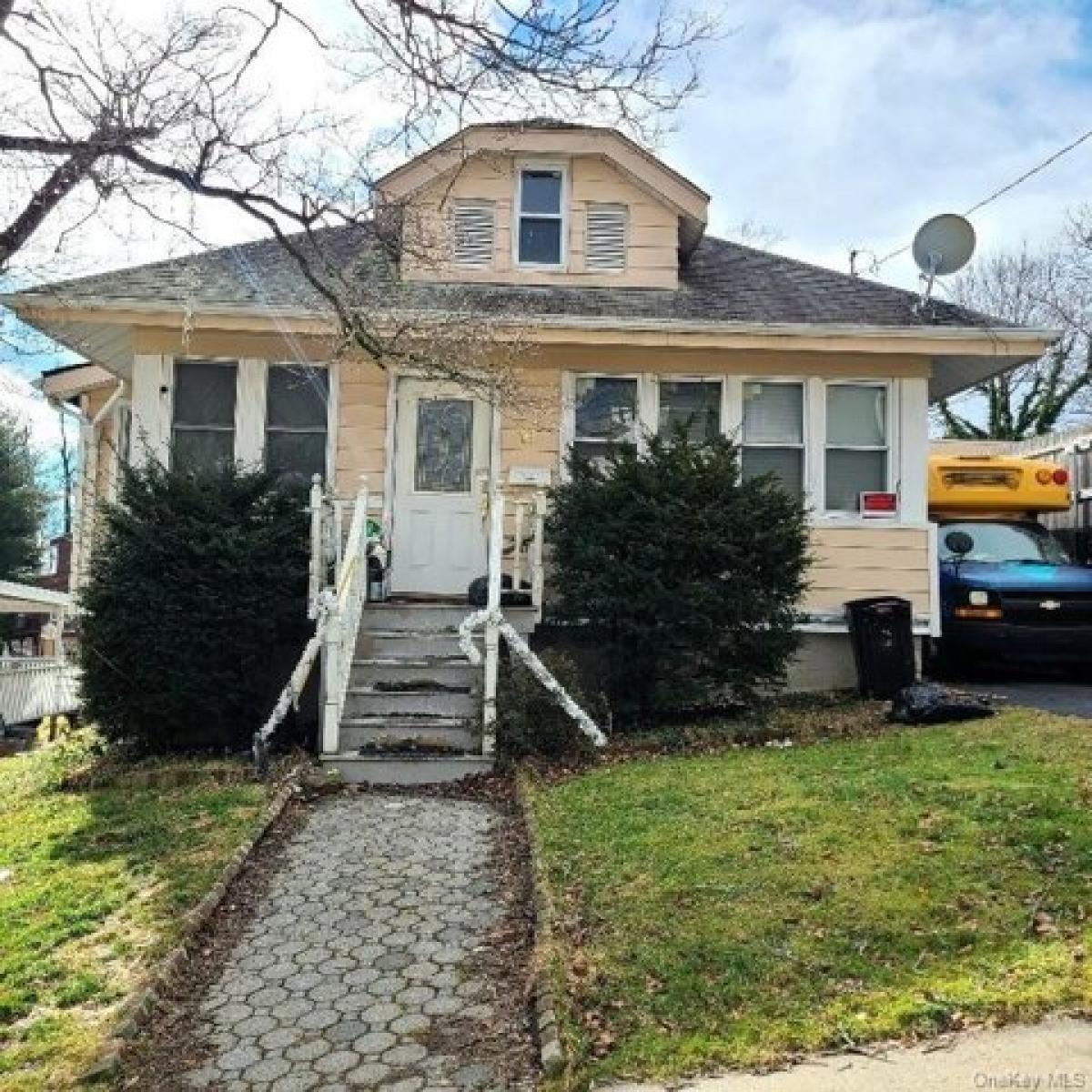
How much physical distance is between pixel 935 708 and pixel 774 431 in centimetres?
364

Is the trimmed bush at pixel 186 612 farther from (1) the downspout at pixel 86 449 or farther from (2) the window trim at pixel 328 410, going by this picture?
(1) the downspout at pixel 86 449

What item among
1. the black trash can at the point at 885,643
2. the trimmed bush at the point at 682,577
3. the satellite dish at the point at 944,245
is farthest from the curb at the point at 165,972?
the satellite dish at the point at 944,245

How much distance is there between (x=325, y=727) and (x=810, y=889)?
14.1 ft

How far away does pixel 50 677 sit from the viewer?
17406mm

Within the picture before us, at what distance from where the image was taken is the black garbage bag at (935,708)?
808 cm

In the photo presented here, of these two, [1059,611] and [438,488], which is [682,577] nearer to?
[438,488]

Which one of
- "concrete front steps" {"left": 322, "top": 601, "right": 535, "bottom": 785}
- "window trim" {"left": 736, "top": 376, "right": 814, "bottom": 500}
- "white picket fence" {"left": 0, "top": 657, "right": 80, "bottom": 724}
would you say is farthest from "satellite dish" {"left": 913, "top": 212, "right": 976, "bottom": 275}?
"white picket fence" {"left": 0, "top": 657, "right": 80, "bottom": 724}

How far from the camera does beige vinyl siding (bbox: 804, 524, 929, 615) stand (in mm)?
10312

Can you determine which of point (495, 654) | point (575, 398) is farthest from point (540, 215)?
point (495, 654)

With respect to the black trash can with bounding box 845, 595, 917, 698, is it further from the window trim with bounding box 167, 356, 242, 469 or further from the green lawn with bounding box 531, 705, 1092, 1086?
the window trim with bounding box 167, 356, 242, 469

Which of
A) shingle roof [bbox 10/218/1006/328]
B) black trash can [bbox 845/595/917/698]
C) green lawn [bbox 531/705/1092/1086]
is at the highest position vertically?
shingle roof [bbox 10/218/1006/328]

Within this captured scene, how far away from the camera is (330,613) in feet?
25.0

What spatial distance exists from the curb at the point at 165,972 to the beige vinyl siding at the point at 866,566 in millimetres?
6368

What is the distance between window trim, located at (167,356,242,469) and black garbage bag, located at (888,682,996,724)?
6.96 meters
